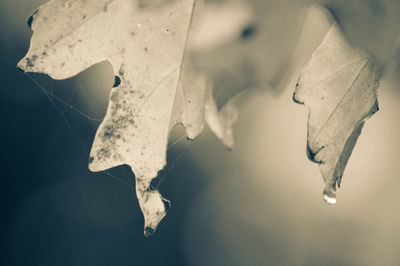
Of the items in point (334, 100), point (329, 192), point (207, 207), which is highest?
point (334, 100)

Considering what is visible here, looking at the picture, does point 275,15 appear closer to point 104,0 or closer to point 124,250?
point 104,0

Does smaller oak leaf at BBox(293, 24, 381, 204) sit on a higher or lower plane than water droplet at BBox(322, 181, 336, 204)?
higher

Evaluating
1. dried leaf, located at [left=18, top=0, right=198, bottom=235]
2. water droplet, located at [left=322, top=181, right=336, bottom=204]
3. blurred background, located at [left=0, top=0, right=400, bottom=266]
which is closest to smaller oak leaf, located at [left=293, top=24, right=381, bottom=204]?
water droplet, located at [left=322, top=181, right=336, bottom=204]

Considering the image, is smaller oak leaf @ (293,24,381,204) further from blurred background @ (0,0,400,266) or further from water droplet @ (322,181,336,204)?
blurred background @ (0,0,400,266)

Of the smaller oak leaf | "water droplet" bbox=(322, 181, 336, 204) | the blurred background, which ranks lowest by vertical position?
the blurred background

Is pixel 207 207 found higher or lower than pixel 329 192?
lower

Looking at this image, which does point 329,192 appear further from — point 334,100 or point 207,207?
point 207,207

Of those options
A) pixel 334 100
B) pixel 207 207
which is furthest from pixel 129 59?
pixel 207 207

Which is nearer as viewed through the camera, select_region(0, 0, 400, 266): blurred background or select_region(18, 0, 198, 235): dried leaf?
select_region(18, 0, 198, 235): dried leaf

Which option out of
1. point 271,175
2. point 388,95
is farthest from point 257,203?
point 388,95
